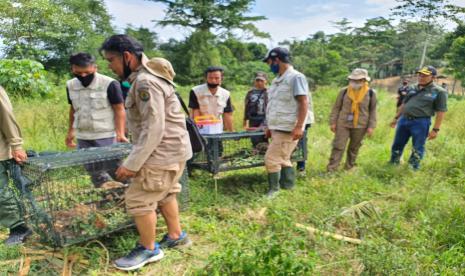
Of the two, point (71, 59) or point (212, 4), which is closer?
point (71, 59)

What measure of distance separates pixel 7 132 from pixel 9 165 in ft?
0.94

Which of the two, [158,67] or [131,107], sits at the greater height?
[158,67]

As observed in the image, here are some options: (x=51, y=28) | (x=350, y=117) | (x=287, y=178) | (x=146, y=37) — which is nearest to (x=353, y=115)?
(x=350, y=117)

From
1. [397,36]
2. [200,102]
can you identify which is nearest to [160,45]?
[397,36]

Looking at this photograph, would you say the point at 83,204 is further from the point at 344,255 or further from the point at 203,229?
the point at 344,255

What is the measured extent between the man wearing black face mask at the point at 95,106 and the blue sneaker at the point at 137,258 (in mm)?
1391

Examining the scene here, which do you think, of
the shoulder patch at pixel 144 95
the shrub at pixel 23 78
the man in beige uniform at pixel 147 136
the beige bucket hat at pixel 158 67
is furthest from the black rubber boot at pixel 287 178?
the shrub at pixel 23 78

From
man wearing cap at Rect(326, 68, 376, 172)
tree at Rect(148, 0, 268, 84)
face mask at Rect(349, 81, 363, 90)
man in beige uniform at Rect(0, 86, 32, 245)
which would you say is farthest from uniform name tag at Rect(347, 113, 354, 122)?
tree at Rect(148, 0, 268, 84)

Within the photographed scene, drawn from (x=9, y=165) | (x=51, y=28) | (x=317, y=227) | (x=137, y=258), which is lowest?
(x=317, y=227)

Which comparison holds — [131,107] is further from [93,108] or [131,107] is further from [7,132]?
[93,108]

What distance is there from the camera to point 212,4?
25094 millimetres

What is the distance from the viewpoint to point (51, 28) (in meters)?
17.0

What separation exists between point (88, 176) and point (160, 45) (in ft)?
80.6

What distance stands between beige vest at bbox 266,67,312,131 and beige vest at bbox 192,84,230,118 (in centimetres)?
90
